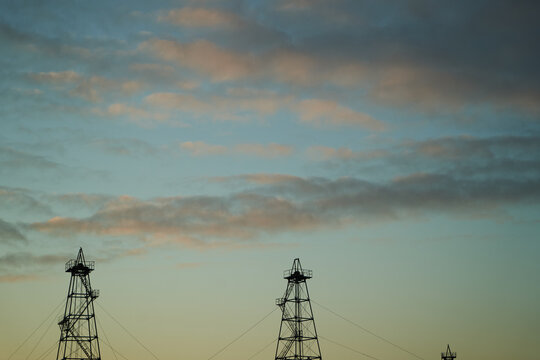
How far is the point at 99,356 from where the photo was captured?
7919 cm

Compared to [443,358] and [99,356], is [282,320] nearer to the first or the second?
[99,356]

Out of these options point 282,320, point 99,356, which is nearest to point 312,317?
point 282,320

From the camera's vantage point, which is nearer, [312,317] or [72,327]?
[72,327]

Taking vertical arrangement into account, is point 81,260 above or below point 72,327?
above

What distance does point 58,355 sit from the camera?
78000 millimetres

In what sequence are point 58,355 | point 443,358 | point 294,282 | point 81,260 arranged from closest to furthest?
1. point 58,355
2. point 81,260
3. point 294,282
4. point 443,358

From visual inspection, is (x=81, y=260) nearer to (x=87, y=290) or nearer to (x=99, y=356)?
(x=87, y=290)

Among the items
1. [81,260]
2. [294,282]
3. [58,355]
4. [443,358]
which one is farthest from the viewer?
[443,358]

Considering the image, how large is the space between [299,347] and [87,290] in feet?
86.5

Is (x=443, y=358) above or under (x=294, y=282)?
under

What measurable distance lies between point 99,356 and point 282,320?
22397 mm

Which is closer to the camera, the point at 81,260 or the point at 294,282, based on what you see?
the point at 81,260

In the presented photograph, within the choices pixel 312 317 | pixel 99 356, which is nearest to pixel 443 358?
pixel 312 317

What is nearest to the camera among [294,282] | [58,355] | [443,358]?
[58,355]
